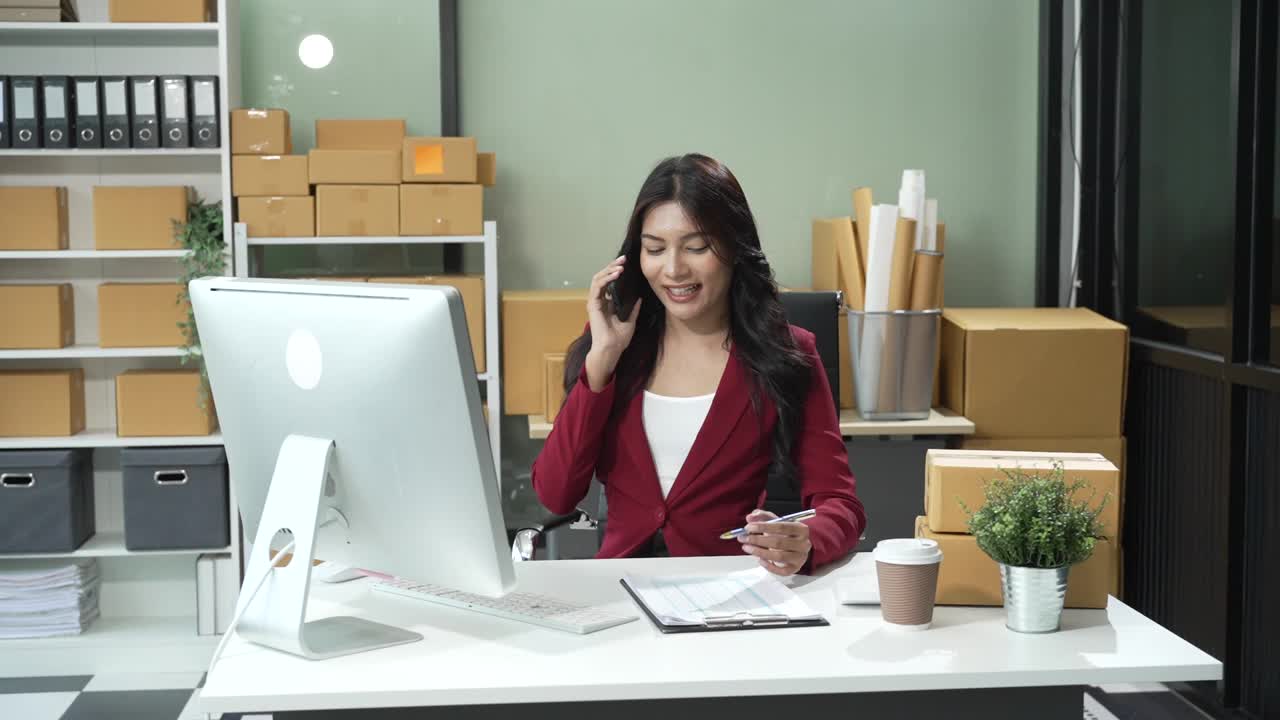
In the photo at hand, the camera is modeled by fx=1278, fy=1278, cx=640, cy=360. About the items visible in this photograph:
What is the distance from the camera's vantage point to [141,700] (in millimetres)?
3463

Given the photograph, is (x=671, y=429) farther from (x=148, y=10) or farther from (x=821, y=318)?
(x=148, y=10)

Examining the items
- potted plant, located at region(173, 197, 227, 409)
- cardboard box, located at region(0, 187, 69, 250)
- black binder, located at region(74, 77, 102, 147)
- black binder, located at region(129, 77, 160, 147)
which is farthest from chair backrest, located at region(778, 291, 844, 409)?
cardboard box, located at region(0, 187, 69, 250)

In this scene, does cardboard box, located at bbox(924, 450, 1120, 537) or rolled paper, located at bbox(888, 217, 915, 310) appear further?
rolled paper, located at bbox(888, 217, 915, 310)

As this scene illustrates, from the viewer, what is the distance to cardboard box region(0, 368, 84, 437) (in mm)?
3715

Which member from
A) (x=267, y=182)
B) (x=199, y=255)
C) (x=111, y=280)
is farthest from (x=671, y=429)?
(x=111, y=280)

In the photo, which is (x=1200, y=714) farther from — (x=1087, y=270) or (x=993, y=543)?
(x=993, y=543)

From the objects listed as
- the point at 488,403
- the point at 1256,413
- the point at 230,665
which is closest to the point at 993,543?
the point at 230,665

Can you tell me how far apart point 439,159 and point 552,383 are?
0.72m

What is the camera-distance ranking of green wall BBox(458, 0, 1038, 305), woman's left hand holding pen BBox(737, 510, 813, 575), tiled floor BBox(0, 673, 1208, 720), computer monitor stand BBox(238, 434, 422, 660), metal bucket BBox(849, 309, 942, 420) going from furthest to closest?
green wall BBox(458, 0, 1038, 305) → metal bucket BBox(849, 309, 942, 420) → tiled floor BBox(0, 673, 1208, 720) → woman's left hand holding pen BBox(737, 510, 813, 575) → computer monitor stand BBox(238, 434, 422, 660)

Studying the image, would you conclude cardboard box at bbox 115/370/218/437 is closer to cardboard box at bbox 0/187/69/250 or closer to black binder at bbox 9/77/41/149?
cardboard box at bbox 0/187/69/250

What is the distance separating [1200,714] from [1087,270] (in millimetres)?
1380

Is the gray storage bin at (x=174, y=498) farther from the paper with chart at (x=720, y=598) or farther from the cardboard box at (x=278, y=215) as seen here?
the paper with chart at (x=720, y=598)

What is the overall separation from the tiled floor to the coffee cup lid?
5.88ft

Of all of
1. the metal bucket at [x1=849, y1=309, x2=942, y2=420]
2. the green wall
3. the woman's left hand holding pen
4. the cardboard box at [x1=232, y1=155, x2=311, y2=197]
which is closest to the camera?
the woman's left hand holding pen
